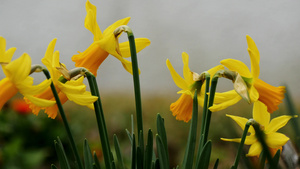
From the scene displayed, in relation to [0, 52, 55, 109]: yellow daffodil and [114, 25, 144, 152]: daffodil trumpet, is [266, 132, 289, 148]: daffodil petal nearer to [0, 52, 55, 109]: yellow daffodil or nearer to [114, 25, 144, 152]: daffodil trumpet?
[114, 25, 144, 152]: daffodil trumpet

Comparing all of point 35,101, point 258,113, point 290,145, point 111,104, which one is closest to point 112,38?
point 35,101

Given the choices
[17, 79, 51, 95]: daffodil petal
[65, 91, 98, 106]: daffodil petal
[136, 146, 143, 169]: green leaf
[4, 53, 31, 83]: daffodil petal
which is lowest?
[136, 146, 143, 169]: green leaf

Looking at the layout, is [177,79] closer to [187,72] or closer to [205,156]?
[187,72]

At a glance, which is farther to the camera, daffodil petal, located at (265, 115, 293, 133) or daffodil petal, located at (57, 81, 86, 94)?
daffodil petal, located at (265, 115, 293, 133)

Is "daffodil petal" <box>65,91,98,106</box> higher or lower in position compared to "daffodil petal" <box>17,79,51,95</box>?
lower

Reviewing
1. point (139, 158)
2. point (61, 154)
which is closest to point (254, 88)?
point (139, 158)

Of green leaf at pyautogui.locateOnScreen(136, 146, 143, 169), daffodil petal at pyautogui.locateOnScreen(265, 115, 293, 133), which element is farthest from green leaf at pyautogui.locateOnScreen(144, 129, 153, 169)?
daffodil petal at pyautogui.locateOnScreen(265, 115, 293, 133)

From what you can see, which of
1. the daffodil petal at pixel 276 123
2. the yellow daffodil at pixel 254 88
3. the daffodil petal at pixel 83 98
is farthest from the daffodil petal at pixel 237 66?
the daffodil petal at pixel 83 98

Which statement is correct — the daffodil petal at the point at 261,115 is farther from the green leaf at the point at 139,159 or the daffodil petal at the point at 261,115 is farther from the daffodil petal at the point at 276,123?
the green leaf at the point at 139,159
